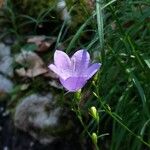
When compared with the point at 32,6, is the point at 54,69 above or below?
above

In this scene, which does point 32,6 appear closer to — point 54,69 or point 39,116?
point 39,116

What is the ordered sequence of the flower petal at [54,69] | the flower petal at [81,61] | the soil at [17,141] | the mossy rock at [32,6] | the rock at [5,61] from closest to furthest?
the flower petal at [54,69], the flower petal at [81,61], the soil at [17,141], the rock at [5,61], the mossy rock at [32,6]

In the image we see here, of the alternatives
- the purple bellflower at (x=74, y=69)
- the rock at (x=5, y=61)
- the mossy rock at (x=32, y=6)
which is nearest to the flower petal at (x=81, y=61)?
the purple bellflower at (x=74, y=69)

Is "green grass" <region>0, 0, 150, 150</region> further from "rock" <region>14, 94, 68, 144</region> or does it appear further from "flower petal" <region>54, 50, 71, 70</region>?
"flower petal" <region>54, 50, 71, 70</region>

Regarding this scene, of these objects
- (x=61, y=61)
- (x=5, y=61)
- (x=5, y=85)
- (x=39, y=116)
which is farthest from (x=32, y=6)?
(x=61, y=61)

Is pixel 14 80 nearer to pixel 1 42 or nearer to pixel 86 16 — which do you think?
pixel 1 42

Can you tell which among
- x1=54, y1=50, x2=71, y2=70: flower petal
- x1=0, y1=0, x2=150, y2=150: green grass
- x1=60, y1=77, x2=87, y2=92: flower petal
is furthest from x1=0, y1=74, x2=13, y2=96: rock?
x1=60, y1=77, x2=87, y2=92: flower petal

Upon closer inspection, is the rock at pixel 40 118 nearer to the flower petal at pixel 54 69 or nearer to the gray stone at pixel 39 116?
the gray stone at pixel 39 116
